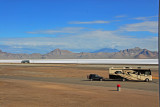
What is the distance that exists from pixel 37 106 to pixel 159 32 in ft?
40.8

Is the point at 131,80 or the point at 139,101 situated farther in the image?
the point at 131,80

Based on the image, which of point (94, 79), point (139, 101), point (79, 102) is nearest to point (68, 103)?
point (79, 102)

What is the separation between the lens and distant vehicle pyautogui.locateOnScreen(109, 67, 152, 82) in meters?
42.4

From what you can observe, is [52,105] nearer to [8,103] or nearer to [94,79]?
[8,103]

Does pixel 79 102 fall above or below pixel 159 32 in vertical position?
below

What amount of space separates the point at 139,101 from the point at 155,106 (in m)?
2.27

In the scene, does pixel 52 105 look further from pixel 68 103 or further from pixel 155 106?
pixel 155 106

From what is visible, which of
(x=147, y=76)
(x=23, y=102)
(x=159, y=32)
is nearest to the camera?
(x=159, y=32)

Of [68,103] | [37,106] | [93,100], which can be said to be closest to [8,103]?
[37,106]

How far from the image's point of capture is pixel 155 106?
20.0 metres

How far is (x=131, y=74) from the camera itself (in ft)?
139

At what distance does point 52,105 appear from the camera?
19.6m

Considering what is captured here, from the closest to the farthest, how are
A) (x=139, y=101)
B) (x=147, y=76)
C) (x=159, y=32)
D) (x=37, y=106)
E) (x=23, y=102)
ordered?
(x=159, y=32)
(x=37, y=106)
(x=23, y=102)
(x=139, y=101)
(x=147, y=76)

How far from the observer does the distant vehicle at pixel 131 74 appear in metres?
42.4
